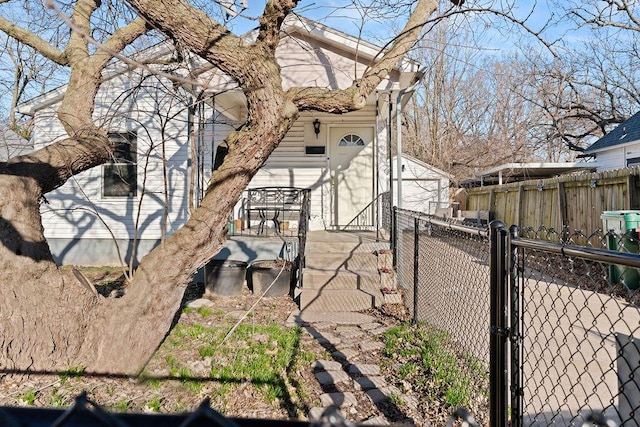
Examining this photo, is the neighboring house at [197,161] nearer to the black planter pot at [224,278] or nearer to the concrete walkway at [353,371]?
the black planter pot at [224,278]

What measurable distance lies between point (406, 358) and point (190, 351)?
2.19 m

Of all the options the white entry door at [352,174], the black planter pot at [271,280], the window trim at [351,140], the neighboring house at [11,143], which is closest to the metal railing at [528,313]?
the black planter pot at [271,280]

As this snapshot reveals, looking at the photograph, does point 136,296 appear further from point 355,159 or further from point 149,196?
point 355,159

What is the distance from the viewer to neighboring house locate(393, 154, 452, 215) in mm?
17281

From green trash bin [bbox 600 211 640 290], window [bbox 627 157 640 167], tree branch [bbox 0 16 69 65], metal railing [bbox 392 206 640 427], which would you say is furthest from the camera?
window [bbox 627 157 640 167]

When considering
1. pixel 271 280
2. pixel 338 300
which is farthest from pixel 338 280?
pixel 271 280

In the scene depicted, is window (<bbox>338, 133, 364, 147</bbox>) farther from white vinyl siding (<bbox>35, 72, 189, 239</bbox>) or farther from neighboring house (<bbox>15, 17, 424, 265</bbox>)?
white vinyl siding (<bbox>35, 72, 189, 239</bbox>)

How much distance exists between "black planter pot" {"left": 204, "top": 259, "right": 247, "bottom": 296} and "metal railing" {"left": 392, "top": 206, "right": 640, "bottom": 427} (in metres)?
2.62

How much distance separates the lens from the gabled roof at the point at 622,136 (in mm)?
13633

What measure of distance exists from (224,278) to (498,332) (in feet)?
17.4

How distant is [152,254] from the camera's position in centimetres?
411

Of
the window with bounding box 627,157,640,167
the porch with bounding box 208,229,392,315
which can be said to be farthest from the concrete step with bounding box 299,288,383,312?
the window with bounding box 627,157,640,167

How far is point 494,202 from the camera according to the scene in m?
15.2

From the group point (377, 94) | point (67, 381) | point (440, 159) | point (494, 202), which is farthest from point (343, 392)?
point (440, 159)
